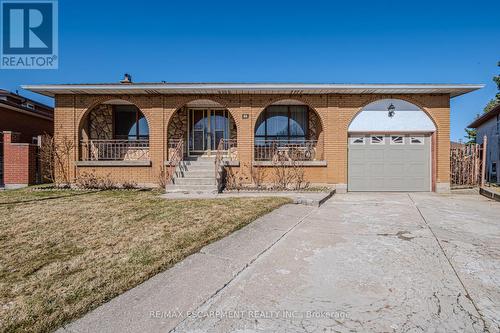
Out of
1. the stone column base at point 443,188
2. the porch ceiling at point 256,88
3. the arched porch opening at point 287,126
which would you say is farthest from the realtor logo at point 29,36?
the stone column base at point 443,188

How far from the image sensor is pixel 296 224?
5.55m

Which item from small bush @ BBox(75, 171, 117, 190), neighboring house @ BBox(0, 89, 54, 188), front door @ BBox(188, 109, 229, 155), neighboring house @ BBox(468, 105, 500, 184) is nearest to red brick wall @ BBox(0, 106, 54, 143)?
neighboring house @ BBox(0, 89, 54, 188)

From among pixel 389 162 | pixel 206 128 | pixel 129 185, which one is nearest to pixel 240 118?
pixel 206 128

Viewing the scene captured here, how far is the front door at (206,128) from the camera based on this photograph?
13.3 metres

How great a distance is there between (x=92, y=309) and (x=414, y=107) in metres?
12.8

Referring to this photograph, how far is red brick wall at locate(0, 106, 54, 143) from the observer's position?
1420 centimetres

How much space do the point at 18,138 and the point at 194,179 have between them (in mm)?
8596

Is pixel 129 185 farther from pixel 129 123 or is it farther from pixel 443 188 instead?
pixel 443 188

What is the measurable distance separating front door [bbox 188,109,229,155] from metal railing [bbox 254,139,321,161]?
194 cm

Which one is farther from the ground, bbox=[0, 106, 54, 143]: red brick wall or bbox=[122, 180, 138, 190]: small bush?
bbox=[0, 106, 54, 143]: red brick wall

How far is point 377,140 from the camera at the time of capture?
37.3ft

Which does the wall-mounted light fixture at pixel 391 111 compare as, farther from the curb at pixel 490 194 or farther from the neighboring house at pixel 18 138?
the neighboring house at pixel 18 138

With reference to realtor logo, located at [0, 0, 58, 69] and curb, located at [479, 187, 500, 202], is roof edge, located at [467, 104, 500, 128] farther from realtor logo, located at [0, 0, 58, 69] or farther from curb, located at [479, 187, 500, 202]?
realtor logo, located at [0, 0, 58, 69]

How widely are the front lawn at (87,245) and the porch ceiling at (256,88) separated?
5.00m
